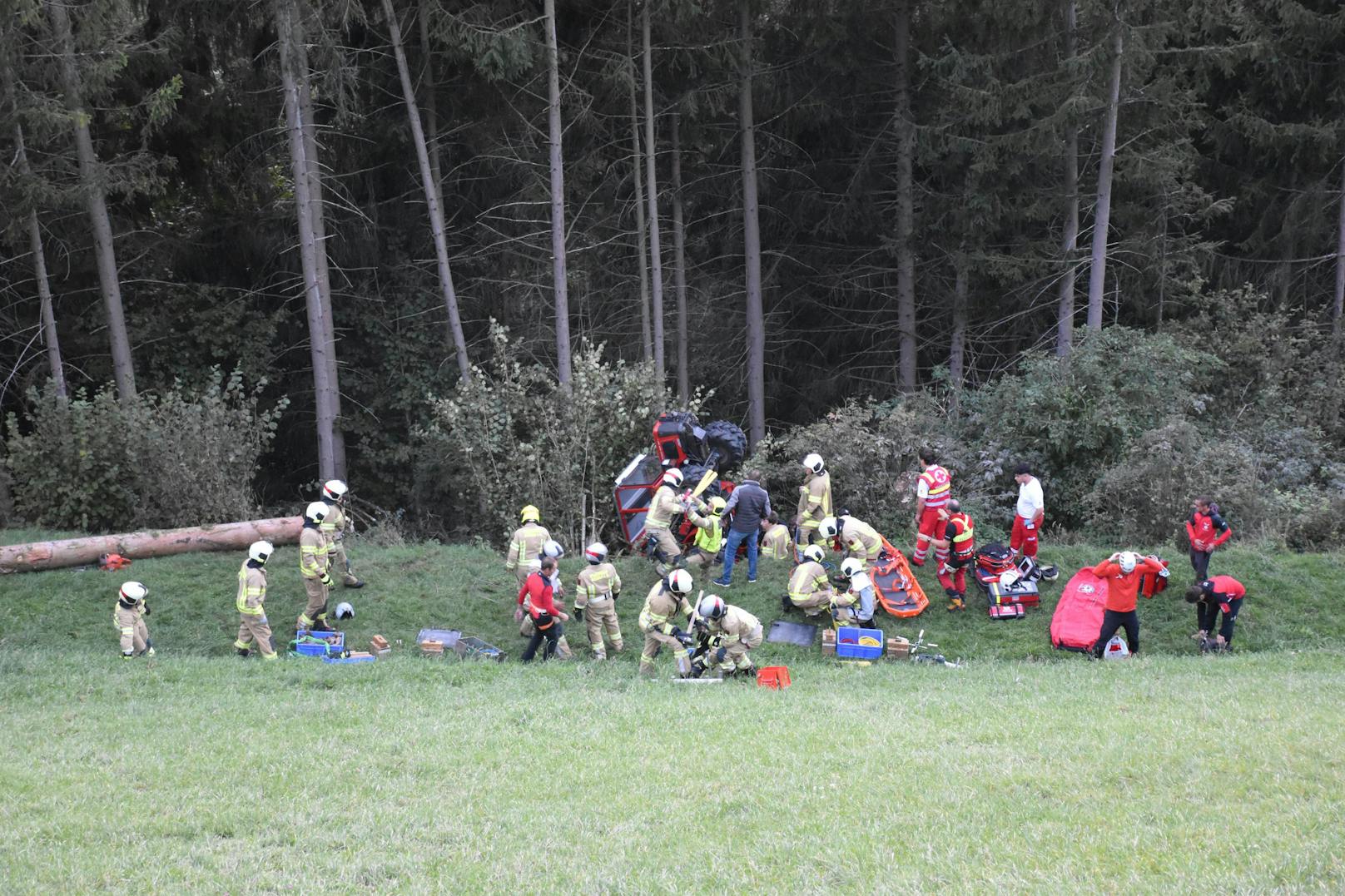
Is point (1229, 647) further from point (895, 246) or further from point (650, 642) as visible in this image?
point (895, 246)

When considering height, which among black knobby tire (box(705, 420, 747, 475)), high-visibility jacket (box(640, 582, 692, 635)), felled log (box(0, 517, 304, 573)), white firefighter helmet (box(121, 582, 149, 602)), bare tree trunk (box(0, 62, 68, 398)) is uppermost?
bare tree trunk (box(0, 62, 68, 398))

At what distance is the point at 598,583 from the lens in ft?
47.2

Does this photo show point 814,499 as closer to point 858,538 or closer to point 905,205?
point 858,538

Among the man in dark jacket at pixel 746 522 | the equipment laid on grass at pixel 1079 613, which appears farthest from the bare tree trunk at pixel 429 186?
the equipment laid on grass at pixel 1079 613

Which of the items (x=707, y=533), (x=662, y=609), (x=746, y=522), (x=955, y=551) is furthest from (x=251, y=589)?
(x=955, y=551)

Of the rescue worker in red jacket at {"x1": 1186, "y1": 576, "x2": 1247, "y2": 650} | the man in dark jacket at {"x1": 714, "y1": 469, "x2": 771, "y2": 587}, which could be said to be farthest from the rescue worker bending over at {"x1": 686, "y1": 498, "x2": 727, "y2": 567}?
the rescue worker in red jacket at {"x1": 1186, "y1": 576, "x2": 1247, "y2": 650}

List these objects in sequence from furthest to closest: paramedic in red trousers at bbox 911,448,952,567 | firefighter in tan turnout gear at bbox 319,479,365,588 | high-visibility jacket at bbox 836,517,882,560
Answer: firefighter in tan turnout gear at bbox 319,479,365,588, paramedic in red trousers at bbox 911,448,952,567, high-visibility jacket at bbox 836,517,882,560

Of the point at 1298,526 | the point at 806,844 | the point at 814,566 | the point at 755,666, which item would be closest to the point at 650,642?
the point at 755,666

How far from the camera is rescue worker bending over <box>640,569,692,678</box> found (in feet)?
43.4

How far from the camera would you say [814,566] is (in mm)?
14930

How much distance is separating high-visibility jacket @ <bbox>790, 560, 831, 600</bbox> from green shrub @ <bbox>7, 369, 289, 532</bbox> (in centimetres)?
1098

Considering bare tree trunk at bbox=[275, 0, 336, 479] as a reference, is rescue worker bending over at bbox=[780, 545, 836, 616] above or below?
below

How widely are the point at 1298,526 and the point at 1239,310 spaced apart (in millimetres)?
9632

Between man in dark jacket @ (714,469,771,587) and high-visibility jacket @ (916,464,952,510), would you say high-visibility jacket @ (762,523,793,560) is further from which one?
high-visibility jacket @ (916,464,952,510)
